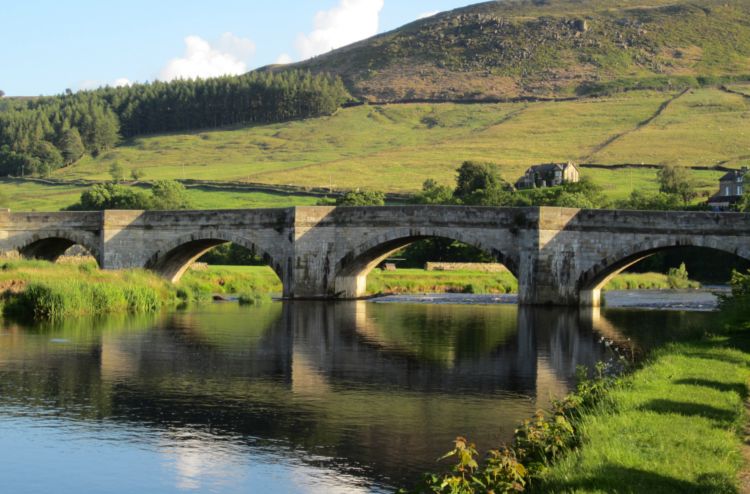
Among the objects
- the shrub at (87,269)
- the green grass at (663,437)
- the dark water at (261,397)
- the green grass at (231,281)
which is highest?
the shrub at (87,269)

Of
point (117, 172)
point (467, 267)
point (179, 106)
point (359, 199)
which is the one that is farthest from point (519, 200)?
point (179, 106)

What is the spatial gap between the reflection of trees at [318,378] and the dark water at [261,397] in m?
0.05

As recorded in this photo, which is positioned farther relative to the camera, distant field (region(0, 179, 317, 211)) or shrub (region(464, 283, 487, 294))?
distant field (region(0, 179, 317, 211))

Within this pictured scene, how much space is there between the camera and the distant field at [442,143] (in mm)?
99688

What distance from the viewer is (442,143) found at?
397 ft

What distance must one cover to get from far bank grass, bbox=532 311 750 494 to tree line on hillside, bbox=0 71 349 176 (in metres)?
134

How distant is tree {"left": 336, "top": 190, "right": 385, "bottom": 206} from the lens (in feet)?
229

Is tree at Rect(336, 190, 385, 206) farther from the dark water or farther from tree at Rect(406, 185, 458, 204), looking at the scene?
the dark water

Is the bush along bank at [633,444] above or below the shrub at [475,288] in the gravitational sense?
below

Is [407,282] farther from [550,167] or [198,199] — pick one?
[550,167]

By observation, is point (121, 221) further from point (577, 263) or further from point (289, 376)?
point (289, 376)

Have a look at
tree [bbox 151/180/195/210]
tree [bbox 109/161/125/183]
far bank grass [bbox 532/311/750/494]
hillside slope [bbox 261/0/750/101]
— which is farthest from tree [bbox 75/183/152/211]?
hillside slope [bbox 261/0/750/101]

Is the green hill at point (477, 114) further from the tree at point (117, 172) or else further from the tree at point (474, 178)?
the tree at point (474, 178)

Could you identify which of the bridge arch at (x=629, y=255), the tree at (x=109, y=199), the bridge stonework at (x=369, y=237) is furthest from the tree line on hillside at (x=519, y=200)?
the bridge arch at (x=629, y=255)
